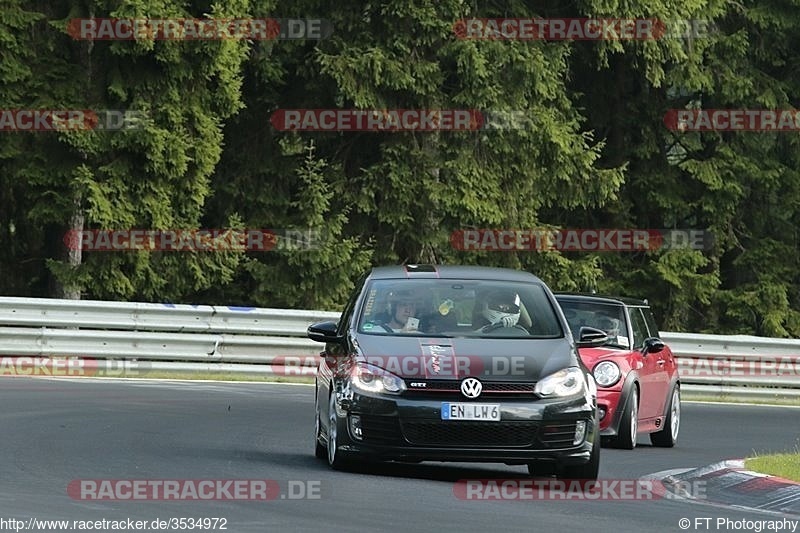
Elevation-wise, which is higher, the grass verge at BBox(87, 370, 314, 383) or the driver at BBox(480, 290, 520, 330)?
the driver at BBox(480, 290, 520, 330)

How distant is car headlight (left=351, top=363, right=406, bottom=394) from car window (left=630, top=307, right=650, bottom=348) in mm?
5854

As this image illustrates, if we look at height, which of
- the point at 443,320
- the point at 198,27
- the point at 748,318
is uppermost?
the point at 198,27

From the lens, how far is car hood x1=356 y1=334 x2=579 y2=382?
503 inches

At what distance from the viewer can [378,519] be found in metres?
10.6

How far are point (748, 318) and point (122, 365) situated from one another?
615 inches

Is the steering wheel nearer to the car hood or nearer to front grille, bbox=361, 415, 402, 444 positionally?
the car hood

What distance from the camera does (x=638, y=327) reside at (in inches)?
734

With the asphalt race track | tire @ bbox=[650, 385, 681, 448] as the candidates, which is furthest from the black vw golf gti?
tire @ bbox=[650, 385, 681, 448]

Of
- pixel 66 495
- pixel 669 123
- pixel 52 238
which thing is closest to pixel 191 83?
pixel 52 238

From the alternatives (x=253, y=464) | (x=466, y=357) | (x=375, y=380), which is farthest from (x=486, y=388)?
A: (x=253, y=464)

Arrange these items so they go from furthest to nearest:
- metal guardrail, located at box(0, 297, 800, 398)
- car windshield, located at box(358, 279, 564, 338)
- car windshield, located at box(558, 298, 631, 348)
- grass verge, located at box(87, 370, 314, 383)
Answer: grass verge, located at box(87, 370, 314, 383) < metal guardrail, located at box(0, 297, 800, 398) < car windshield, located at box(558, 298, 631, 348) < car windshield, located at box(358, 279, 564, 338)

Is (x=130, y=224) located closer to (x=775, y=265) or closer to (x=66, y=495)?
(x=775, y=265)

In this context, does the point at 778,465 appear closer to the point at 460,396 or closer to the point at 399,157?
the point at 460,396

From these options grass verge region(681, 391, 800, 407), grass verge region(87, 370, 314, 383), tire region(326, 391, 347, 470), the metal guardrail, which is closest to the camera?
tire region(326, 391, 347, 470)
